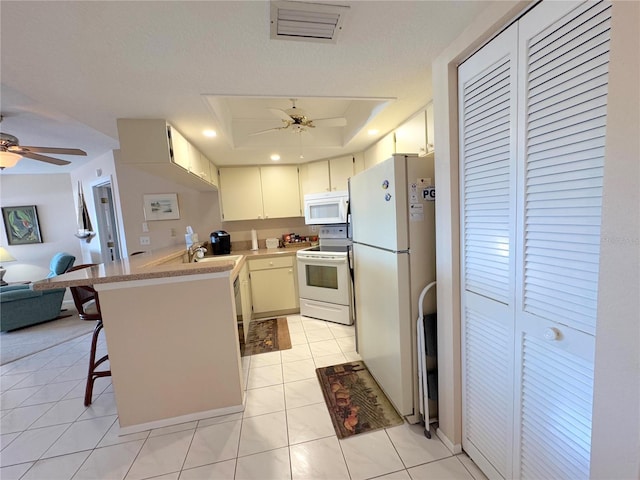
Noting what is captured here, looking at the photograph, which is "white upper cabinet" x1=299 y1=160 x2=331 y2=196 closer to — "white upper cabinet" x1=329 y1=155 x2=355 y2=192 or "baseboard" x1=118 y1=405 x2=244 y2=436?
"white upper cabinet" x1=329 y1=155 x2=355 y2=192

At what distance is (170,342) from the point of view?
1694mm

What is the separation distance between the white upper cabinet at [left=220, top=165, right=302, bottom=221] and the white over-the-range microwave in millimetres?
520

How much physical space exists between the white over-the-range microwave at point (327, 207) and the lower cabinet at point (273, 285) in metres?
0.61

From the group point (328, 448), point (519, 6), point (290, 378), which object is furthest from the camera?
point (290, 378)

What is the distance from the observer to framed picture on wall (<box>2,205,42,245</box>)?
4.26 meters

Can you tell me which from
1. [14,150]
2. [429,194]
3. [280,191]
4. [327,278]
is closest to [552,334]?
[429,194]

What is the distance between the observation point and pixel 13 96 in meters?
1.86

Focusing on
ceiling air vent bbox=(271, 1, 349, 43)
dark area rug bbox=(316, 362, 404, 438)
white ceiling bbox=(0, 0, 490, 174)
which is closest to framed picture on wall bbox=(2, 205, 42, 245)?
white ceiling bbox=(0, 0, 490, 174)

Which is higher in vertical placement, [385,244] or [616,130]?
[616,130]

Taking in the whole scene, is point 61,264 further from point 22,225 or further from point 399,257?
point 399,257

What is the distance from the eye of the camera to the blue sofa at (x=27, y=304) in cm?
333

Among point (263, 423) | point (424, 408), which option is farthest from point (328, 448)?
point (424, 408)

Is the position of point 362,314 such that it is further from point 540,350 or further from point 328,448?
point 540,350

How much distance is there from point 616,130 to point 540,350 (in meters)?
0.75
